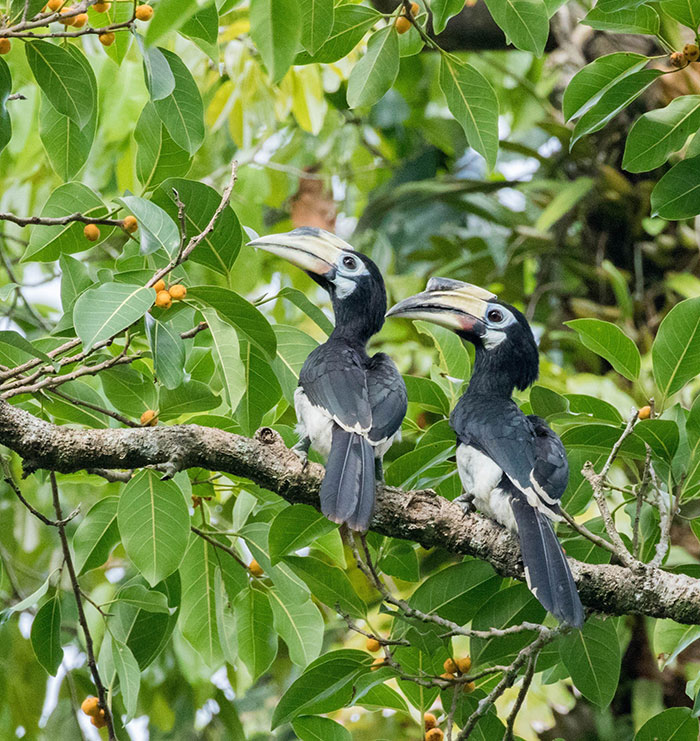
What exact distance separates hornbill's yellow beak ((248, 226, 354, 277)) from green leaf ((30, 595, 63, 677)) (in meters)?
1.20

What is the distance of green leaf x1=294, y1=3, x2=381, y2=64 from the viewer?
2324 mm

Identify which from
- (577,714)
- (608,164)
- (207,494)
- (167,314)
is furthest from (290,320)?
(167,314)

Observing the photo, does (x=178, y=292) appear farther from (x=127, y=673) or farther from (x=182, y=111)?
(x=127, y=673)

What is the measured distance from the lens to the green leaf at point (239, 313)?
208cm

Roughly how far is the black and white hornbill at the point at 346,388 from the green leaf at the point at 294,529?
9 cm

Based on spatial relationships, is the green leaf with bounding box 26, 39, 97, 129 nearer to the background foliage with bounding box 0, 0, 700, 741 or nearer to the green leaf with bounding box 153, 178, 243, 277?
the background foliage with bounding box 0, 0, 700, 741

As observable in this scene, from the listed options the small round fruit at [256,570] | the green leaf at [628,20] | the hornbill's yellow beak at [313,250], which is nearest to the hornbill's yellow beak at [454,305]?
the hornbill's yellow beak at [313,250]

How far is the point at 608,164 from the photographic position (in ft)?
18.0

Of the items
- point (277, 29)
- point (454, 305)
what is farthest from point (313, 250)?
point (277, 29)

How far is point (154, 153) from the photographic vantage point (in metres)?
2.44

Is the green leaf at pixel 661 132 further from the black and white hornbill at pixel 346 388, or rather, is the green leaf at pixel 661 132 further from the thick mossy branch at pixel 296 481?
the thick mossy branch at pixel 296 481

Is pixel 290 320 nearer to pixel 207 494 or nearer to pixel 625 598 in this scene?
pixel 207 494

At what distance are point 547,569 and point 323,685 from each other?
591 millimetres

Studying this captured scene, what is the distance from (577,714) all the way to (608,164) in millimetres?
2958
